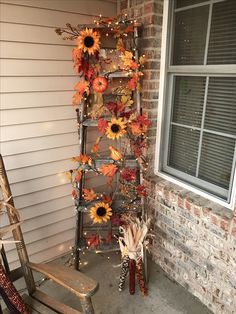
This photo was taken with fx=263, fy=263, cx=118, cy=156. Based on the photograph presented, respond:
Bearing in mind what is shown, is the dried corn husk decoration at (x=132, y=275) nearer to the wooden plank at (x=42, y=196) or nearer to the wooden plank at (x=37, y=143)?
the wooden plank at (x=42, y=196)

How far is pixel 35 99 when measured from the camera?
1.88 meters

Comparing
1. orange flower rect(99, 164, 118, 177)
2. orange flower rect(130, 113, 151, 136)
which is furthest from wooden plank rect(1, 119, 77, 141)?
orange flower rect(130, 113, 151, 136)

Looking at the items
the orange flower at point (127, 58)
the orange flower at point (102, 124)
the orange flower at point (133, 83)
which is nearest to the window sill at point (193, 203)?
the orange flower at point (102, 124)

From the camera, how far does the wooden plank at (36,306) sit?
146cm

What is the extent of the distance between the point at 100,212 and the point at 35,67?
113cm

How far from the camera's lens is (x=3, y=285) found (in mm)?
1367

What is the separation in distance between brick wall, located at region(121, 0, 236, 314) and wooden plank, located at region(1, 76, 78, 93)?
0.59 meters

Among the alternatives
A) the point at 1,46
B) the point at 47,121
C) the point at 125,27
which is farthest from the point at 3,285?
the point at 125,27

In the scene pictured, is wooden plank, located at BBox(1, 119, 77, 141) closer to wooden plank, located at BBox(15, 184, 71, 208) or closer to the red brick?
wooden plank, located at BBox(15, 184, 71, 208)

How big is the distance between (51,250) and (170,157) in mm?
1309

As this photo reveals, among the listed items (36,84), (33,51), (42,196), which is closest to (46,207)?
(42,196)

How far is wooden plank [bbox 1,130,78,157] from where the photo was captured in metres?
1.86

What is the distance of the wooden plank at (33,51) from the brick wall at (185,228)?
583mm

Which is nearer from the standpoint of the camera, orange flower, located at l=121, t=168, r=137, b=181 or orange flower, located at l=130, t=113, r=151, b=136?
orange flower, located at l=130, t=113, r=151, b=136
